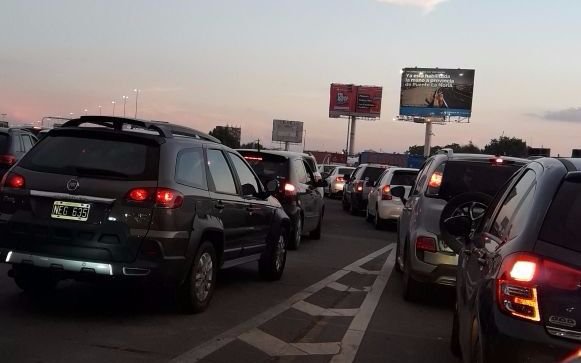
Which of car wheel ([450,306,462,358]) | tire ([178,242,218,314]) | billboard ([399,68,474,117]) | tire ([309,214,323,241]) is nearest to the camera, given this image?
car wheel ([450,306,462,358])

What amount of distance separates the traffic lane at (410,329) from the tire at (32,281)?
3328 mm

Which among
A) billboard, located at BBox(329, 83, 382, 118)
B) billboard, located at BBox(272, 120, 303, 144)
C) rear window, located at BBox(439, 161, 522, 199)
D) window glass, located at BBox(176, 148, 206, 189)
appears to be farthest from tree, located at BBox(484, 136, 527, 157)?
billboard, located at BBox(272, 120, 303, 144)

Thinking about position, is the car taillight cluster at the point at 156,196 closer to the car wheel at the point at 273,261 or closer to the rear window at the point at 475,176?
the car wheel at the point at 273,261

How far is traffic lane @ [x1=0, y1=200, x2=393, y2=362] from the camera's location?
5195 mm

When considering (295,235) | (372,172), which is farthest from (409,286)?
(372,172)

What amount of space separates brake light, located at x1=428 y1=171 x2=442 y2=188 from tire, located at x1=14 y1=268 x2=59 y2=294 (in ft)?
14.6

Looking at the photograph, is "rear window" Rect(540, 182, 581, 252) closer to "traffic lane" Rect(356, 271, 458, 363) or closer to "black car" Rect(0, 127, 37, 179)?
"traffic lane" Rect(356, 271, 458, 363)

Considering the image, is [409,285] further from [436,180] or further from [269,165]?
[269,165]

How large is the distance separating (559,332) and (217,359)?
2.90m

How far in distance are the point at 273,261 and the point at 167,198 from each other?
10.0 feet

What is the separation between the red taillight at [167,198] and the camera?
596cm

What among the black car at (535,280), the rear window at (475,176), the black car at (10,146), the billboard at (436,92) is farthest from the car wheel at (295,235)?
the billboard at (436,92)

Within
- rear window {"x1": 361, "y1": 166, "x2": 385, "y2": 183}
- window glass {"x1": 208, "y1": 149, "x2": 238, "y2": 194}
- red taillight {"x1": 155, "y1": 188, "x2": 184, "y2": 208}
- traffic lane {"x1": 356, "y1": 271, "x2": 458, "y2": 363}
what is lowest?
traffic lane {"x1": 356, "y1": 271, "x2": 458, "y2": 363}

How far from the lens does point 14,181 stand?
6.19 metres
